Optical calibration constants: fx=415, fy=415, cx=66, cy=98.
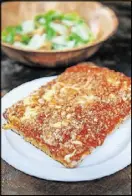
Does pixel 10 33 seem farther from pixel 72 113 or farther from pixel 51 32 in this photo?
pixel 72 113

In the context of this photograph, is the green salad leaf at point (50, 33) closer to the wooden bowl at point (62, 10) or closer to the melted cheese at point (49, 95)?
the wooden bowl at point (62, 10)

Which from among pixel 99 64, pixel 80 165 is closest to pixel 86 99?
pixel 80 165

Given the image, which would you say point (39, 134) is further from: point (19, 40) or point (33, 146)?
point (19, 40)

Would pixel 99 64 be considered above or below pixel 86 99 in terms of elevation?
below

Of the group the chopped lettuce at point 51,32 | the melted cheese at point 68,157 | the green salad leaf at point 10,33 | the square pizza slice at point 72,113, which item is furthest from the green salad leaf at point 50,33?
the melted cheese at point 68,157

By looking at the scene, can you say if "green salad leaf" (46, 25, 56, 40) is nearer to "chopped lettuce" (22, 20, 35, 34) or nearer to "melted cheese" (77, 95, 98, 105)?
"chopped lettuce" (22, 20, 35, 34)

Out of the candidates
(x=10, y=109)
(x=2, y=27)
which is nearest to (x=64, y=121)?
(x=10, y=109)

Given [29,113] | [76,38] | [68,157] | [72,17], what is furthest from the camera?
[72,17]
